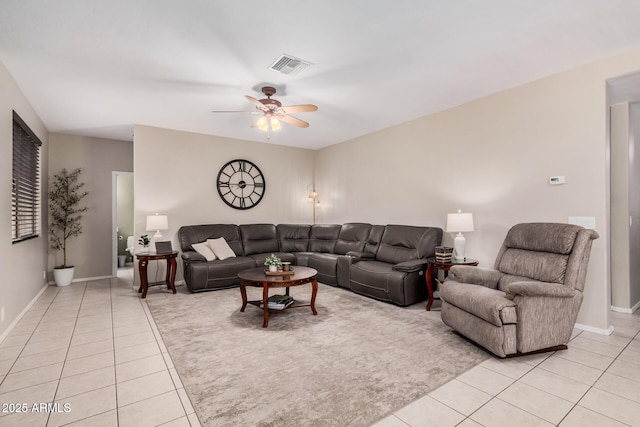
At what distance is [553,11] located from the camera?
2.28 metres

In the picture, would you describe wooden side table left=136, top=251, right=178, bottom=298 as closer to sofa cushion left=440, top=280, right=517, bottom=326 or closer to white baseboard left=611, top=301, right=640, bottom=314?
sofa cushion left=440, top=280, right=517, bottom=326

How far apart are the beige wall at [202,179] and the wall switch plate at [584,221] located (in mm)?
4815

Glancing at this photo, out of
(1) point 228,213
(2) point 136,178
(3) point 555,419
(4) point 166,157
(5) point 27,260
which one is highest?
(4) point 166,157

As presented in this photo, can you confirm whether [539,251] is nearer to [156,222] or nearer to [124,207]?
[156,222]

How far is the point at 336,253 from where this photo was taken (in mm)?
5699

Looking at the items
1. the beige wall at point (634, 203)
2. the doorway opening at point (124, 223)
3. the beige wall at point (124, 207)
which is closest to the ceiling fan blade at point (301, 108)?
the beige wall at point (634, 203)

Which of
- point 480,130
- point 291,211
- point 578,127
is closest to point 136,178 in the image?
point 291,211

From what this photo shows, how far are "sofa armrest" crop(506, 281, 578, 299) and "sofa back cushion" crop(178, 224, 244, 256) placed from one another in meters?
4.28

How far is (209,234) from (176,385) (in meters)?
3.45

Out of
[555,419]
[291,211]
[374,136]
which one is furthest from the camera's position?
[291,211]

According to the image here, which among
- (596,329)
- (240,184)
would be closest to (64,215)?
(240,184)

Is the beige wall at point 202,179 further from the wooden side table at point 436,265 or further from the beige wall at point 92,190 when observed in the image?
the wooden side table at point 436,265

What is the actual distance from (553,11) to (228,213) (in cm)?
536

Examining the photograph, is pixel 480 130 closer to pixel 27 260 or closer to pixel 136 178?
pixel 136 178
